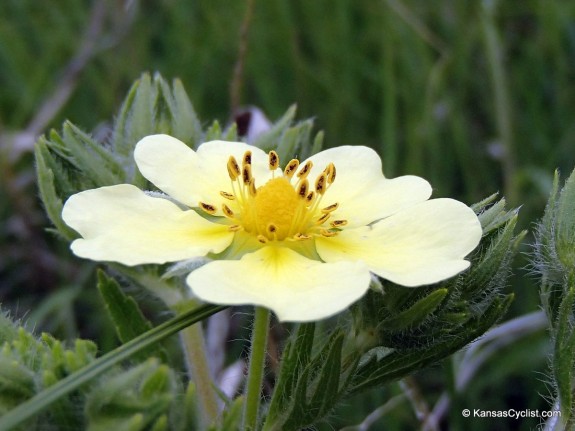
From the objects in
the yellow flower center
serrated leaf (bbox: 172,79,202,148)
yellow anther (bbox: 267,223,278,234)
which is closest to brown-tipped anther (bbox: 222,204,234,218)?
the yellow flower center

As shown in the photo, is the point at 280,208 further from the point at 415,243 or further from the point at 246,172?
the point at 415,243

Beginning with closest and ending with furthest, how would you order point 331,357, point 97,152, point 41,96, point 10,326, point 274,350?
1. point 331,357
2. point 10,326
3. point 97,152
4. point 274,350
5. point 41,96

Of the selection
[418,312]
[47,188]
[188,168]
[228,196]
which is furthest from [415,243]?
[47,188]

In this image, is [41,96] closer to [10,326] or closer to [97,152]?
[97,152]

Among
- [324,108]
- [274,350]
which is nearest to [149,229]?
[274,350]

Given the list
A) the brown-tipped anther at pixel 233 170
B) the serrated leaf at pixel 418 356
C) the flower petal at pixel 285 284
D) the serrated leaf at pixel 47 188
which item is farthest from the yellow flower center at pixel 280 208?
the serrated leaf at pixel 47 188

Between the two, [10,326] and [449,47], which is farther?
[449,47]

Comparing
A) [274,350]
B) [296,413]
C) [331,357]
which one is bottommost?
[274,350]
